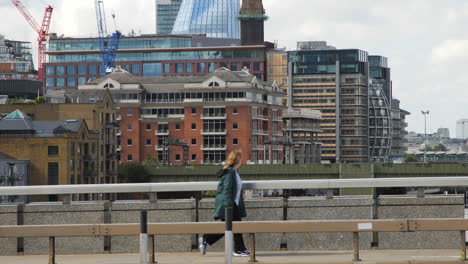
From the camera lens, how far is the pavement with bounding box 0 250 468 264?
891 inches

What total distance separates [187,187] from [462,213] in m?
6.09

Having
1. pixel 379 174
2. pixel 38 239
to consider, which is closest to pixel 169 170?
pixel 379 174

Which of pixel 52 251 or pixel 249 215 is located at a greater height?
pixel 249 215

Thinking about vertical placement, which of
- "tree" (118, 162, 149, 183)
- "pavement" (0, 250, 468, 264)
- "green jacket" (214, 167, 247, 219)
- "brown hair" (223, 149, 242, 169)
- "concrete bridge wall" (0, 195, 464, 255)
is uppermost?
"brown hair" (223, 149, 242, 169)

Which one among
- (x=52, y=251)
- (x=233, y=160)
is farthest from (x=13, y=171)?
(x=52, y=251)

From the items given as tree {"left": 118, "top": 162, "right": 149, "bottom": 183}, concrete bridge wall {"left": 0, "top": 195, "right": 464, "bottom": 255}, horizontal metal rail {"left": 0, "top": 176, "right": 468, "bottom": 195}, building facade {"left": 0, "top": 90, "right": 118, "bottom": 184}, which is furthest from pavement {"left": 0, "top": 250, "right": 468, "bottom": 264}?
tree {"left": 118, "top": 162, "right": 149, "bottom": 183}

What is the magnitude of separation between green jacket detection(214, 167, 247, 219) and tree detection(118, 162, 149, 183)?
5790 inches

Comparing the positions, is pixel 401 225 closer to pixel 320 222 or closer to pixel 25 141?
pixel 320 222

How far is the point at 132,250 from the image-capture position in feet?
84.7

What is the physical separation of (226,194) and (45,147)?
4413 inches

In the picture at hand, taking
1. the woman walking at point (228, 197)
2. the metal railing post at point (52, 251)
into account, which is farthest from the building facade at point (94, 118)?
the metal railing post at point (52, 251)

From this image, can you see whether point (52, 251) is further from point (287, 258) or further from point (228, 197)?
point (287, 258)

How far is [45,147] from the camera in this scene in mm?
134625

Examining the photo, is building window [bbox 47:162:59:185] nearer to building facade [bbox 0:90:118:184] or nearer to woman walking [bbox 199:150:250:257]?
building facade [bbox 0:90:118:184]
